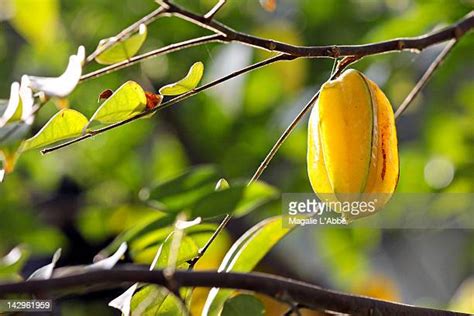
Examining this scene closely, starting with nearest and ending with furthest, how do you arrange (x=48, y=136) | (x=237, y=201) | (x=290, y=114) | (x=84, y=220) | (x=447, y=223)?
(x=48, y=136) → (x=237, y=201) → (x=290, y=114) → (x=447, y=223) → (x=84, y=220)

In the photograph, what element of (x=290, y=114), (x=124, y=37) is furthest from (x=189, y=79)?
(x=290, y=114)

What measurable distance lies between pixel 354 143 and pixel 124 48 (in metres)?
0.17

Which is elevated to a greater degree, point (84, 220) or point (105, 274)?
point (84, 220)

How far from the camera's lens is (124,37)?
573mm

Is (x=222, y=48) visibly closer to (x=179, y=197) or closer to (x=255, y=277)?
(x=179, y=197)

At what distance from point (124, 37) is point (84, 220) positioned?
1177 mm

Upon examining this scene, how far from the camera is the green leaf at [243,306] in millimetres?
562

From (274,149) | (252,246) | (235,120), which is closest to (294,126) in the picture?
(274,149)

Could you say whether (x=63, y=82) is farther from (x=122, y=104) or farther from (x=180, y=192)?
(x=180, y=192)

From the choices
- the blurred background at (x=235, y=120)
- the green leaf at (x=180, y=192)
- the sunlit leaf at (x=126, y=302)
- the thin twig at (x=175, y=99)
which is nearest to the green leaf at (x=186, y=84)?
the thin twig at (x=175, y=99)

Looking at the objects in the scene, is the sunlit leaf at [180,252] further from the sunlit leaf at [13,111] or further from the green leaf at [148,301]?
the sunlit leaf at [13,111]

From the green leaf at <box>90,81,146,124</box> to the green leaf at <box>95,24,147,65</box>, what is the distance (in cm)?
5

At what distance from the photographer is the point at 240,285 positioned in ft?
1.33

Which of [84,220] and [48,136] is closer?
[48,136]
